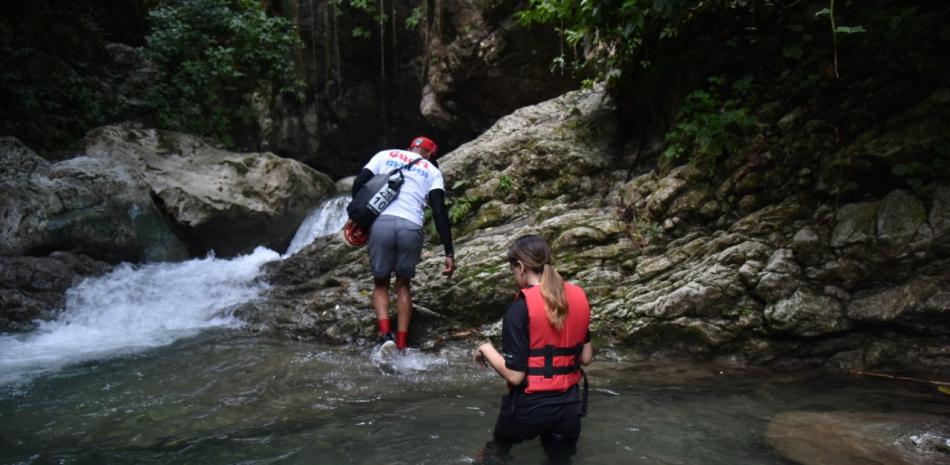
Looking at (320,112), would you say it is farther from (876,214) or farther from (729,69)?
(876,214)

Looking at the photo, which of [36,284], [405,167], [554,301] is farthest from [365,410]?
[36,284]

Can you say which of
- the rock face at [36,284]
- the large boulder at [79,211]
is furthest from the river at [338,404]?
the large boulder at [79,211]

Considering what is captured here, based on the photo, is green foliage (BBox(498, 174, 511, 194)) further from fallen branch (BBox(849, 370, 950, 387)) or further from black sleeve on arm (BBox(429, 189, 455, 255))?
fallen branch (BBox(849, 370, 950, 387))

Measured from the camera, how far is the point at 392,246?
16.4ft

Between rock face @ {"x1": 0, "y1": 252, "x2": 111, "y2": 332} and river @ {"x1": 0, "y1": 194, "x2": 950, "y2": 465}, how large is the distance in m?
0.80

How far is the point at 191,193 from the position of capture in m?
10.1

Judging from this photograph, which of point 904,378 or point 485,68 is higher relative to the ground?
point 485,68

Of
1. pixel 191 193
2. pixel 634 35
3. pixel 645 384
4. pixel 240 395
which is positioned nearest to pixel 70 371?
pixel 240 395

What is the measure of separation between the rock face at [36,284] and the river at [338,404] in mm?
803

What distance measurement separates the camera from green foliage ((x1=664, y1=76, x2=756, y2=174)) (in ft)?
17.7

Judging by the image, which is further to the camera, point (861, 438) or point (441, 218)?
point (441, 218)

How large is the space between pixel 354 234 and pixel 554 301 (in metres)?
3.10

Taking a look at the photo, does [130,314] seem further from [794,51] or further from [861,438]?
[794,51]

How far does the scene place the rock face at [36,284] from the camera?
6.57m
